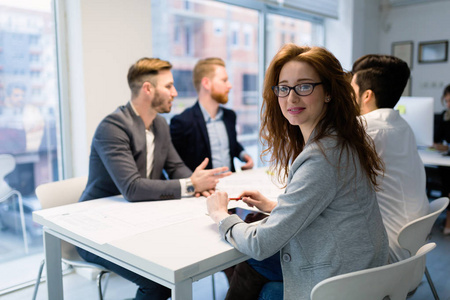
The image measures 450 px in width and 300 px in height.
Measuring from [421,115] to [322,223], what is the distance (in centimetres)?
251

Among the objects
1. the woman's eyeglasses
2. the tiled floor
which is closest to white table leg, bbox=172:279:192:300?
the woman's eyeglasses

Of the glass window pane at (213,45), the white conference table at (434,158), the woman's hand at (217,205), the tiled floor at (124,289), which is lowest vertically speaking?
the tiled floor at (124,289)

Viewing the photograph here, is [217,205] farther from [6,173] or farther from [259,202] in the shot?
[6,173]

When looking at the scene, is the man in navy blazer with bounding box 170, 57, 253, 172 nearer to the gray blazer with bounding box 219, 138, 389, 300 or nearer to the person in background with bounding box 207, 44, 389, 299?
the person in background with bounding box 207, 44, 389, 299

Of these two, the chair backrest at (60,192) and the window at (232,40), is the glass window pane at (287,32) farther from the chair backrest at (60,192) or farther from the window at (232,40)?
the chair backrest at (60,192)

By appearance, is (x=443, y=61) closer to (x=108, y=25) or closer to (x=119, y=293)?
(x=108, y=25)

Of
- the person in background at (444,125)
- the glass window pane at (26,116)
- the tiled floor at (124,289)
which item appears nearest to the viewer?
the tiled floor at (124,289)

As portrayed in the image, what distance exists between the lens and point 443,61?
520cm

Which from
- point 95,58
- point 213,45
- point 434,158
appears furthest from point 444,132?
point 95,58

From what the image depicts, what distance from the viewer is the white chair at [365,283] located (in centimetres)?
103

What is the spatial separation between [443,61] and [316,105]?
15.4 feet

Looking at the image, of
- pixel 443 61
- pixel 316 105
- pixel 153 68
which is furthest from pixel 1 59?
pixel 443 61

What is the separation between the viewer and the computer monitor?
329 centimetres

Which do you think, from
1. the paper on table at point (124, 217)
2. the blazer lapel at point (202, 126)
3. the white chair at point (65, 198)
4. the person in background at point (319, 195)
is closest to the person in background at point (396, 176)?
the person in background at point (319, 195)
